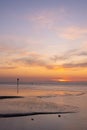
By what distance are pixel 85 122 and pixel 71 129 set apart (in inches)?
117

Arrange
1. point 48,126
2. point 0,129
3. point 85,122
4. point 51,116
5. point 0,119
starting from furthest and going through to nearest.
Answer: point 51,116 < point 0,119 < point 85,122 < point 48,126 < point 0,129

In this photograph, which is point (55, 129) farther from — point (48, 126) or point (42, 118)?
point (42, 118)

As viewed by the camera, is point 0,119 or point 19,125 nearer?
point 19,125

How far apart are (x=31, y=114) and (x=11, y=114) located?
2.08 metres

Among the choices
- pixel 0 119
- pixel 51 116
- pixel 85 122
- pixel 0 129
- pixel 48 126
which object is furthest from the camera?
pixel 51 116

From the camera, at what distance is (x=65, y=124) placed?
2019 centimetres

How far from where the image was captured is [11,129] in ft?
59.1

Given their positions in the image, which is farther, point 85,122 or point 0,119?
point 0,119

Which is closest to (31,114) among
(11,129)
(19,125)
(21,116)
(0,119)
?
(21,116)

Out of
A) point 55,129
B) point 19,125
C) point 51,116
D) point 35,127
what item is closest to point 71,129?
point 55,129

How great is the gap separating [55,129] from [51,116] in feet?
20.2

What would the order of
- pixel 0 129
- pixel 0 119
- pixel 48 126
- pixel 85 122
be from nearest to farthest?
pixel 0 129, pixel 48 126, pixel 85 122, pixel 0 119

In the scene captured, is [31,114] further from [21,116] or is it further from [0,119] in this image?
[0,119]

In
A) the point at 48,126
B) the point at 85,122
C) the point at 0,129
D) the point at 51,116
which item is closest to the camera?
the point at 0,129
